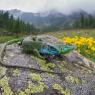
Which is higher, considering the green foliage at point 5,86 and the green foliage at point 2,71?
the green foliage at point 2,71

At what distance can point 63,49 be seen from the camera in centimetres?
571

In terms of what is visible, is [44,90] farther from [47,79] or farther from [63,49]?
[63,49]

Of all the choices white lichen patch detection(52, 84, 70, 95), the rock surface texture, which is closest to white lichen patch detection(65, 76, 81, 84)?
the rock surface texture

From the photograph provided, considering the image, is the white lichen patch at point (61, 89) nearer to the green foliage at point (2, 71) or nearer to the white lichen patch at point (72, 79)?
the white lichen patch at point (72, 79)

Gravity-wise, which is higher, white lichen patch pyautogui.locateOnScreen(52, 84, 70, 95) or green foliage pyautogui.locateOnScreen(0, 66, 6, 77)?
green foliage pyautogui.locateOnScreen(0, 66, 6, 77)

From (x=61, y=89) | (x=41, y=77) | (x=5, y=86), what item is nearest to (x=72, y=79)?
(x=61, y=89)

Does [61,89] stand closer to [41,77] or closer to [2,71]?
[41,77]

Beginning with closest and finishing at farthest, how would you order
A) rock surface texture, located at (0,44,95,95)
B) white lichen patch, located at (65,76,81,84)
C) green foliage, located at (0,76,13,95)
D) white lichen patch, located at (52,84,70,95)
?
green foliage, located at (0,76,13,95) < rock surface texture, located at (0,44,95,95) < white lichen patch, located at (52,84,70,95) < white lichen patch, located at (65,76,81,84)

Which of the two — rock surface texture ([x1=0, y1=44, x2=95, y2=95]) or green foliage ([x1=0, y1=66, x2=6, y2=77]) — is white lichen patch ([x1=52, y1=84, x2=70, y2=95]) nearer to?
rock surface texture ([x1=0, y1=44, x2=95, y2=95])

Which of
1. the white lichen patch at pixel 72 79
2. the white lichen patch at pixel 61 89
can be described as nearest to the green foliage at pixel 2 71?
the white lichen patch at pixel 61 89

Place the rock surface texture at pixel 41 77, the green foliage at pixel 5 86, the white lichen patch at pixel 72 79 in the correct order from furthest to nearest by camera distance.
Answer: the white lichen patch at pixel 72 79, the rock surface texture at pixel 41 77, the green foliage at pixel 5 86

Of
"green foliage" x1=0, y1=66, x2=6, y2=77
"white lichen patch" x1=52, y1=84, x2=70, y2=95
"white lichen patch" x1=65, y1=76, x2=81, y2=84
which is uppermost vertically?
"green foliage" x1=0, y1=66, x2=6, y2=77

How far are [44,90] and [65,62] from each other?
3.32 feet

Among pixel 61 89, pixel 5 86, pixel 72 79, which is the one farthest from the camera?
pixel 72 79
